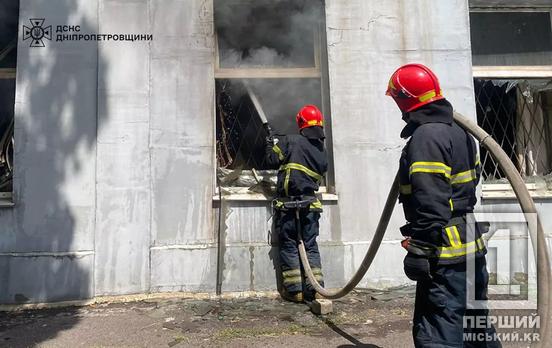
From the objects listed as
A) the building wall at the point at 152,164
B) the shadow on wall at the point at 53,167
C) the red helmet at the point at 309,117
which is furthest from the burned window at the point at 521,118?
the shadow on wall at the point at 53,167

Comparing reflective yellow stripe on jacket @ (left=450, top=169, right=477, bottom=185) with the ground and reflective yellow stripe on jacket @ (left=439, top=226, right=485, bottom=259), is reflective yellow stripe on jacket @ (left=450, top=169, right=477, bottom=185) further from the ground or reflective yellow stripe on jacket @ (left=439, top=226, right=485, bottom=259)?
the ground

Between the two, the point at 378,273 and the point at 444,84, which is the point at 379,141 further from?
the point at 378,273

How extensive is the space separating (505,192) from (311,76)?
2875 mm

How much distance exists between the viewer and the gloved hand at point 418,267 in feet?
7.39

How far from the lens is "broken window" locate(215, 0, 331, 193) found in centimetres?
531

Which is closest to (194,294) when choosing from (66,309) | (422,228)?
(66,309)

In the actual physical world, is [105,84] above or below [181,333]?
above

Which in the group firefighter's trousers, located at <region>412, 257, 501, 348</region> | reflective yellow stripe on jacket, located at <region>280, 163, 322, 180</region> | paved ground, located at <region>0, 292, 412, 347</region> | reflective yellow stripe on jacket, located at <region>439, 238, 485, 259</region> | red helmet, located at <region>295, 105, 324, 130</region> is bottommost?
paved ground, located at <region>0, 292, 412, 347</region>

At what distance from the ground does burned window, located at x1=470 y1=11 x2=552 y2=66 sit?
141 inches

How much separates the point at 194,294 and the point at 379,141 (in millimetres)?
2816

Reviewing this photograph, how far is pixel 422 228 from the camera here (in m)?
2.24

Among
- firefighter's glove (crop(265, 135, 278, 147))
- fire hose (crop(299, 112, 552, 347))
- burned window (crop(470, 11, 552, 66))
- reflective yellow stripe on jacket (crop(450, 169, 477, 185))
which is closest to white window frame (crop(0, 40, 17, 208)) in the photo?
firefighter's glove (crop(265, 135, 278, 147))

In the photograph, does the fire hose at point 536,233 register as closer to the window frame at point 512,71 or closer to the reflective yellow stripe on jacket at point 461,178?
the reflective yellow stripe on jacket at point 461,178

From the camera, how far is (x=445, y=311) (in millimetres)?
2332
